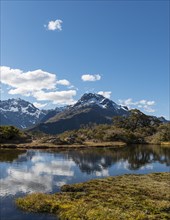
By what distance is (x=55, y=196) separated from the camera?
49.2 m

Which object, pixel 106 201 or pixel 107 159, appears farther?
pixel 107 159

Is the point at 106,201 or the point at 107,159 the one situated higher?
the point at 107,159

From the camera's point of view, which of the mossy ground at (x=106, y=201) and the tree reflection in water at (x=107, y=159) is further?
the tree reflection in water at (x=107, y=159)

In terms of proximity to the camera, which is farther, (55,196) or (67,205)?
(55,196)

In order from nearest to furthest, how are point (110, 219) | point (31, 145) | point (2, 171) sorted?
point (110, 219) → point (2, 171) → point (31, 145)

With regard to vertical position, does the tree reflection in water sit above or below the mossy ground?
above

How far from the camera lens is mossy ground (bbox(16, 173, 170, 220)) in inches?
1531

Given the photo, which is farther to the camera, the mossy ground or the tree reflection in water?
the tree reflection in water

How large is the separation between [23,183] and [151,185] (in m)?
26.3

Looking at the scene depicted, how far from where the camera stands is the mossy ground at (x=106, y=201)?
38875 millimetres

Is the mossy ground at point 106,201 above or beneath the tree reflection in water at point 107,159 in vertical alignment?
beneath

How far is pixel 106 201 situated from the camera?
45938 millimetres

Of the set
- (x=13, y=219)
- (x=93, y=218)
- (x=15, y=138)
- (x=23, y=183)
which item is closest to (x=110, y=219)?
(x=93, y=218)

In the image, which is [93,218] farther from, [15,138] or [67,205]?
[15,138]
